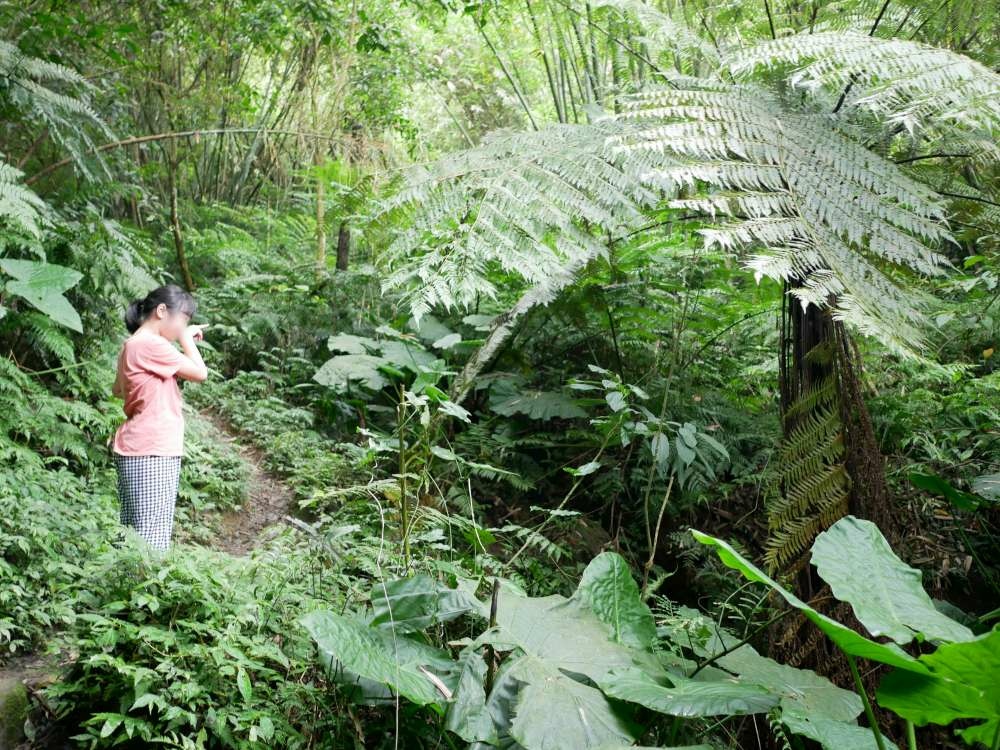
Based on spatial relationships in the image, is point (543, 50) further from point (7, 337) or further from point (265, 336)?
point (7, 337)

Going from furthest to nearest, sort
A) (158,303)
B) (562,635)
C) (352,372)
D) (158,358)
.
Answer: (352,372) → (158,303) → (158,358) → (562,635)

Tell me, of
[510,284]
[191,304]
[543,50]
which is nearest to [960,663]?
[191,304]

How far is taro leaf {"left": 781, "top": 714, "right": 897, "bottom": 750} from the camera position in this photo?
4.42 ft

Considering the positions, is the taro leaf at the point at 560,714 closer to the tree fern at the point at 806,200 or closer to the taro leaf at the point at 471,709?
the taro leaf at the point at 471,709

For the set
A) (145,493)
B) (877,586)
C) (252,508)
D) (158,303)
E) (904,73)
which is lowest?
(252,508)

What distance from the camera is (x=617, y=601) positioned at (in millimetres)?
1817

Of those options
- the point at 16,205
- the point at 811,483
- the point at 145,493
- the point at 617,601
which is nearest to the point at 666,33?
the point at 811,483

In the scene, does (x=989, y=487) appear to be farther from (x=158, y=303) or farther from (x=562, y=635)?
(x=158, y=303)

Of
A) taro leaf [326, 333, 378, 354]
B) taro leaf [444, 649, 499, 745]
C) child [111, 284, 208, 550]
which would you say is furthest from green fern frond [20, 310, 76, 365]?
taro leaf [444, 649, 499, 745]

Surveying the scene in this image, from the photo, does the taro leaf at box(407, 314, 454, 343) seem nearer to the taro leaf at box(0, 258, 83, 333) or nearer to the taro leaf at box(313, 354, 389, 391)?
the taro leaf at box(313, 354, 389, 391)

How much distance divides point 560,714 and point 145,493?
2540mm

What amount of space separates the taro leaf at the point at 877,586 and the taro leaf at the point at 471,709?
2.36 ft

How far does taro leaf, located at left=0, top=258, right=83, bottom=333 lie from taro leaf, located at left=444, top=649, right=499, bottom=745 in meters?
2.36

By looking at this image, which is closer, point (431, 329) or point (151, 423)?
point (151, 423)
